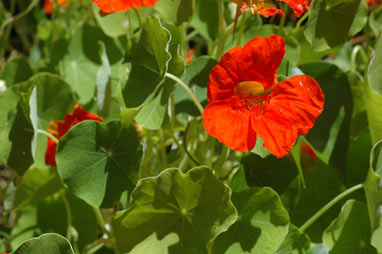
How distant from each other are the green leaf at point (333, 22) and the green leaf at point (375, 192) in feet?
0.85

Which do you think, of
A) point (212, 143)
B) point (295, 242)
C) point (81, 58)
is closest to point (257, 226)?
point (295, 242)

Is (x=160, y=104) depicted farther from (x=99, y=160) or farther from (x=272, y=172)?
(x=272, y=172)

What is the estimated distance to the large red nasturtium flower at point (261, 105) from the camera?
0.75 meters

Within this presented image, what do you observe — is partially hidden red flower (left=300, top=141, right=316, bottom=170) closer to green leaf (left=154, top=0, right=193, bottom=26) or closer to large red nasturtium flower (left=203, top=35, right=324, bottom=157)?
large red nasturtium flower (left=203, top=35, right=324, bottom=157)

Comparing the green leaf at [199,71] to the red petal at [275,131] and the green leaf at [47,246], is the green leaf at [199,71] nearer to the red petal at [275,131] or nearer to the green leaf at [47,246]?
the red petal at [275,131]

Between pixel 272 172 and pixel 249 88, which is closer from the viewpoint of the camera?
pixel 249 88

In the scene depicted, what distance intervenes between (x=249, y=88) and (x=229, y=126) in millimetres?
123

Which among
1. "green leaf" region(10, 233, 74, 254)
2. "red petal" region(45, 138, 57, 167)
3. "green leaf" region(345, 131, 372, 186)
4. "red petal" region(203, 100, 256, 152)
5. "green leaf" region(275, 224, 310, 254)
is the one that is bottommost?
"green leaf" region(275, 224, 310, 254)

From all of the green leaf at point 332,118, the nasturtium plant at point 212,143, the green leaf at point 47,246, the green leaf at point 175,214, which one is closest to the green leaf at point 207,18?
the nasturtium plant at point 212,143

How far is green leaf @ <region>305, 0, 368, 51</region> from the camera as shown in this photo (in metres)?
0.96

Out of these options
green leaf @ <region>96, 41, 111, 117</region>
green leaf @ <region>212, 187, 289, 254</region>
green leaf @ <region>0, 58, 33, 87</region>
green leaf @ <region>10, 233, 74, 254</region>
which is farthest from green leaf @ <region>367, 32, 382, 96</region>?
green leaf @ <region>0, 58, 33, 87</region>

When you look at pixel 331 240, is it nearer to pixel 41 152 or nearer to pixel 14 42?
pixel 41 152

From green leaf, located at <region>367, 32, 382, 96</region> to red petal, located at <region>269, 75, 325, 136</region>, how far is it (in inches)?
7.8

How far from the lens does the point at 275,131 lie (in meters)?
0.77
